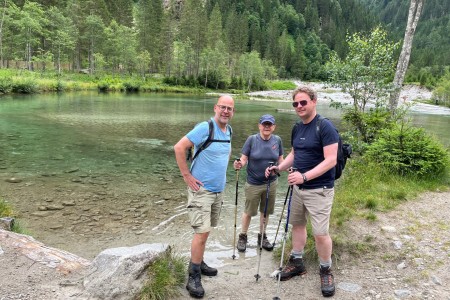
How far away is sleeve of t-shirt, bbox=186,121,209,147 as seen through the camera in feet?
14.9

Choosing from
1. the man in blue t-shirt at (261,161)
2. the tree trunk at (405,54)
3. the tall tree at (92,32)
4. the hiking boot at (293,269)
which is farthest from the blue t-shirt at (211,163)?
the tall tree at (92,32)

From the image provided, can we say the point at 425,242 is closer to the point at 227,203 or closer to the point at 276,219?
the point at 276,219

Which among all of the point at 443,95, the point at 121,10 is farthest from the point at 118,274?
the point at 121,10

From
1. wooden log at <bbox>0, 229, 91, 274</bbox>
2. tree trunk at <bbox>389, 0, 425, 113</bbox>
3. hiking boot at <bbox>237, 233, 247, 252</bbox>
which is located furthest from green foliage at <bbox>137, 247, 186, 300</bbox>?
tree trunk at <bbox>389, 0, 425, 113</bbox>

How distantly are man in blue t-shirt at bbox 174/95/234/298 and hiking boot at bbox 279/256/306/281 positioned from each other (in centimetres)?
137

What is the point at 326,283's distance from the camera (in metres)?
4.67

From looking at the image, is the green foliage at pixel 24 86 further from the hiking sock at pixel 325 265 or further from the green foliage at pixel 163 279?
the hiking sock at pixel 325 265

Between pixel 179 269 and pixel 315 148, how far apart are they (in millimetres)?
2693

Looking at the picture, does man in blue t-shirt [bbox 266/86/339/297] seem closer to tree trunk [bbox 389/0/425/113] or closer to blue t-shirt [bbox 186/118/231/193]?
blue t-shirt [bbox 186/118/231/193]

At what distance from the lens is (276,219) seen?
8.46 meters

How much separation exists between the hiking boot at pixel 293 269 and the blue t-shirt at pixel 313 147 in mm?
1398

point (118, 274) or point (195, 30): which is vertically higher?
point (195, 30)

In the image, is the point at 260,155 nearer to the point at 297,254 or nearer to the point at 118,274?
the point at 297,254

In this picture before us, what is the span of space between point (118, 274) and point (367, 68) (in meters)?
11.5
